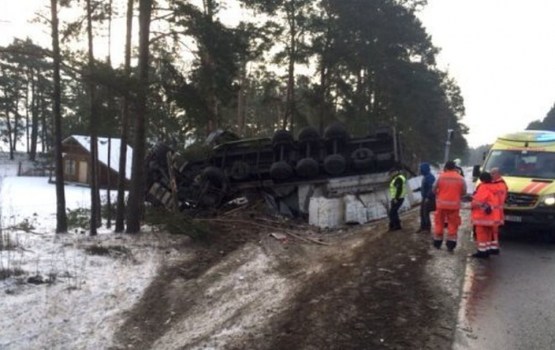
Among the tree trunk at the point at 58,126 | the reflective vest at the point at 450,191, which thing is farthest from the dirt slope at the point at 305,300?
the tree trunk at the point at 58,126

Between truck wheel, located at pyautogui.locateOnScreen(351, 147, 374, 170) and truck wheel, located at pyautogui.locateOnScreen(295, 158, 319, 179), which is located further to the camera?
truck wheel, located at pyautogui.locateOnScreen(351, 147, 374, 170)

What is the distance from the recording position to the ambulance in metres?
11.1

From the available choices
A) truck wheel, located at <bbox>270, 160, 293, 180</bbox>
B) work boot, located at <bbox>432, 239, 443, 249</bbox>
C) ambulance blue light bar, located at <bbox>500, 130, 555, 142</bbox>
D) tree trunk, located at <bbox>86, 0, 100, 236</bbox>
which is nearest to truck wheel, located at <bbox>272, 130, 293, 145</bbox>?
truck wheel, located at <bbox>270, 160, 293, 180</bbox>

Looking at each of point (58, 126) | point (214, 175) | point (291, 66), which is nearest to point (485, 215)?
point (214, 175)

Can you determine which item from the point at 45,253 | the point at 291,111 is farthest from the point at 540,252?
the point at 291,111

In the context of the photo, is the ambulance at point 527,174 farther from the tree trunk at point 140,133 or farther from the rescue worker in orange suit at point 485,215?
the tree trunk at point 140,133

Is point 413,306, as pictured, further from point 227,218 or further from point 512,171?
point 227,218

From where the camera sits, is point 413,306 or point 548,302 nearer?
point 413,306

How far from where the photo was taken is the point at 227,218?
1522 cm

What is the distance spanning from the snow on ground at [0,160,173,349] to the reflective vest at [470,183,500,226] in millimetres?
Result: 6041

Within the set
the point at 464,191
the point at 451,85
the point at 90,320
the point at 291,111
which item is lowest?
the point at 90,320

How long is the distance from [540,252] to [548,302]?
12.2 ft

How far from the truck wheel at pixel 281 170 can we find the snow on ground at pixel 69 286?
483cm

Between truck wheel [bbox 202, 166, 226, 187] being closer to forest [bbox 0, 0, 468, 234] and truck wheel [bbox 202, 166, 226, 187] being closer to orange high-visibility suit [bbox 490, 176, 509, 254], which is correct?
forest [bbox 0, 0, 468, 234]
